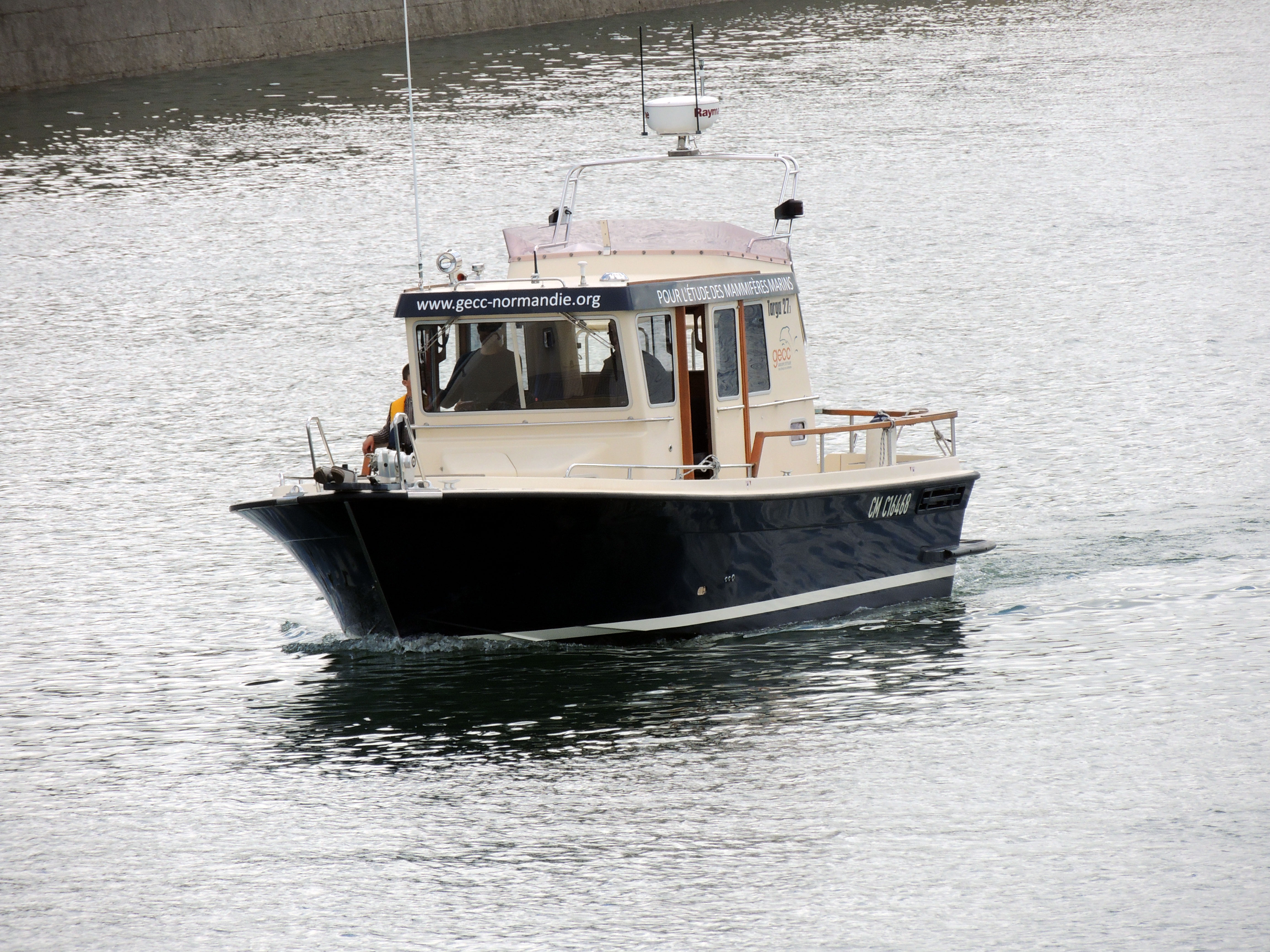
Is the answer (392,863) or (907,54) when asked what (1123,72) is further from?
(392,863)

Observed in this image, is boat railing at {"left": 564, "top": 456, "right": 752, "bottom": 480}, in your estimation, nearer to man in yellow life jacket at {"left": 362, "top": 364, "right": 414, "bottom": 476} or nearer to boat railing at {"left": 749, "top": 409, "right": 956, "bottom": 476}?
boat railing at {"left": 749, "top": 409, "right": 956, "bottom": 476}

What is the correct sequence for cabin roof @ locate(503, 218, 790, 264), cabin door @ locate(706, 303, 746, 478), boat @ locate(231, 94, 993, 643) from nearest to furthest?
boat @ locate(231, 94, 993, 643)
cabin door @ locate(706, 303, 746, 478)
cabin roof @ locate(503, 218, 790, 264)

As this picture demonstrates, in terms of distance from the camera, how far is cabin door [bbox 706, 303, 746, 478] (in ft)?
44.6

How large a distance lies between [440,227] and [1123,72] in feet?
74.0

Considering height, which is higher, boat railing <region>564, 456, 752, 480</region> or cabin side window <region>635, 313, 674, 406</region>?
cabin side window <region>635, 313, 674, 406</region>

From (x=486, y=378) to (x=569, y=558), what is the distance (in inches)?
61.8

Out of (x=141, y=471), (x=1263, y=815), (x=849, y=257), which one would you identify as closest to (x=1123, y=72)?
(x=849, y=257)

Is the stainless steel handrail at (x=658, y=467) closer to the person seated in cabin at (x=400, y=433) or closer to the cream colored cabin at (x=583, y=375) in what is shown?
the cream colored cabin at (x=583, y=375)

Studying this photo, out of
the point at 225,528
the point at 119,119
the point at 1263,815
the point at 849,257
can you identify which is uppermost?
the point at 119,119

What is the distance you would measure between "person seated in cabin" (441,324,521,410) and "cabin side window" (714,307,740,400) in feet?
5.33

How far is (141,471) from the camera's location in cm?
2197

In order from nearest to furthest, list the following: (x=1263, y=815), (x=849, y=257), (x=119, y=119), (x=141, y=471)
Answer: (x=1263, y=815), (x=141, y=471), (x=849, y=257), (x=119, y=119)

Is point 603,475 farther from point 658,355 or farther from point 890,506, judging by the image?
point 890,506

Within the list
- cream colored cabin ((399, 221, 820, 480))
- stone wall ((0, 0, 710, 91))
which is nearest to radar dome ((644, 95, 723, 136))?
cream colored cabin ((399, 221, 820, 480))
